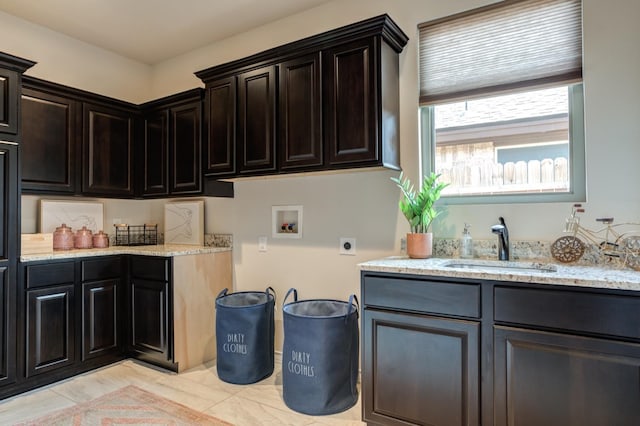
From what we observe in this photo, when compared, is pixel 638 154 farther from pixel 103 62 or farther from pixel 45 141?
pixel 103 62

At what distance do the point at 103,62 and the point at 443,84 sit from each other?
10.5 ft

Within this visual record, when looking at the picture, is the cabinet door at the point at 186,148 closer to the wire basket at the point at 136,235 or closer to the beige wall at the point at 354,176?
the beige wall at the point at 354,176

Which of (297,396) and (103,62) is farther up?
(103,62)

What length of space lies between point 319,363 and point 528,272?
4.05 ft

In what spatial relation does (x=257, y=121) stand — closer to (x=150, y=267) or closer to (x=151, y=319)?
(x=150, y=267)

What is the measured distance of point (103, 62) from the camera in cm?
370

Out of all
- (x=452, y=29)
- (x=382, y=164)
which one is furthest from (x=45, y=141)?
(x=452, y=29)

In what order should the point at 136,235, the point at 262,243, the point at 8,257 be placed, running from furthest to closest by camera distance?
the point at 136,235
the point at 262,243
the point at 8,257

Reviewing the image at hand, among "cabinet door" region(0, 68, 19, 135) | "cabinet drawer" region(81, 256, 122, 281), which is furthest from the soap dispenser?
"cabinet door" region(0, 68, 19, 135)

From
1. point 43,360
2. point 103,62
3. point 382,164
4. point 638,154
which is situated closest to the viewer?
point 638,154

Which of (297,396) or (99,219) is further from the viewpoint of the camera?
(99,219)

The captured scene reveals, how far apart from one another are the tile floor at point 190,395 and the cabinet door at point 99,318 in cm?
18

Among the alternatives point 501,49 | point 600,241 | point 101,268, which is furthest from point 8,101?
point 600,241

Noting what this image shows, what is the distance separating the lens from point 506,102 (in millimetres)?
2375
